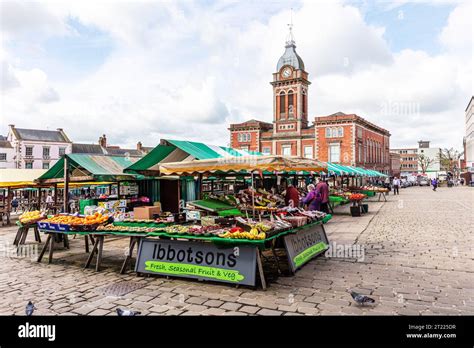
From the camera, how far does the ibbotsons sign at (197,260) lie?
231 inches

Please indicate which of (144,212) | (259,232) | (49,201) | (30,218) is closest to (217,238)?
(259,232)

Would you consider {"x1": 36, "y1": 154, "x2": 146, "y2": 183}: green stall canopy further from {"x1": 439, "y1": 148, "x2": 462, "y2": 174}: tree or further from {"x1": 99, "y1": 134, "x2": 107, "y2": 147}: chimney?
{"x1": 439, "y1": 148, "x2": 462, "y2": 174}: tree

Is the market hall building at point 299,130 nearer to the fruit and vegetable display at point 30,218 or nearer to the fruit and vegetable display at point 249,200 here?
the fruit and vegetable display at point 249,200

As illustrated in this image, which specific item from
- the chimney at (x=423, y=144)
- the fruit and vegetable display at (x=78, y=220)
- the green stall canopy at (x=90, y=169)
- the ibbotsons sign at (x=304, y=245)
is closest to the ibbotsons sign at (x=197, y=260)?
the ibbotsons sign at (x=304, y=245)

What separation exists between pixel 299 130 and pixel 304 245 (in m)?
49.4

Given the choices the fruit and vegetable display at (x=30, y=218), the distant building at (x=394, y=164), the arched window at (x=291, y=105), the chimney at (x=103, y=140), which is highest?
the arched window at (x=291, y=105)

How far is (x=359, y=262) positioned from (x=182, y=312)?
435 cm

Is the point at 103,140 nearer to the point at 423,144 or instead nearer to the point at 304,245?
the point at 304,245

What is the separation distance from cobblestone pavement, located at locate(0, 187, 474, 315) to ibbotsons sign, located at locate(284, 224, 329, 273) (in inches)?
8.1

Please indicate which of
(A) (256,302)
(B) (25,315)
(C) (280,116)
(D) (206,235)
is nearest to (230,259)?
(D) (206,235)

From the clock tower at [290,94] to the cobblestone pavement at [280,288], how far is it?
48.4 meters

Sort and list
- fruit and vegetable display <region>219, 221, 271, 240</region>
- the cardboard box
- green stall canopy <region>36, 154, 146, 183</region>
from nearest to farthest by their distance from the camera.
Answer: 1. fruit and vegetable display <region>219, 221, 271, 240</region>
2. the cardboard box
3. green stall canopy <region>36, 154, 146, 183</region>

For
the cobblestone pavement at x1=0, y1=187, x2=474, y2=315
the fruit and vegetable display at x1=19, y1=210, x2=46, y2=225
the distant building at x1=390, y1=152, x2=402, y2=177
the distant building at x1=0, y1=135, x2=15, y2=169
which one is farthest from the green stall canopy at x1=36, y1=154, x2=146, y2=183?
the distant building at x1=390, y1=152, x2=402, y2=177

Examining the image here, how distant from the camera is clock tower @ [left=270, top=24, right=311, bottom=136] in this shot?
56.2 meters
